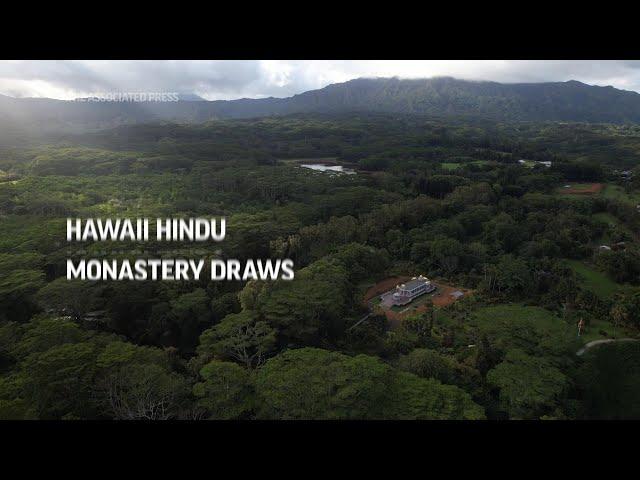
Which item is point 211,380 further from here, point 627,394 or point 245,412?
point 627,394

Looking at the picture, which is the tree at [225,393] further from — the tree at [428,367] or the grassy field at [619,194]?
the grassy field at [619,194]

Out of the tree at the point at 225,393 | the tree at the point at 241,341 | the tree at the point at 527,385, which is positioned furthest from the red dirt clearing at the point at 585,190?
the tree at the point at 225,393

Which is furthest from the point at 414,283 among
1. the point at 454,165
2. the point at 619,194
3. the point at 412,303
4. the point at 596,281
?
the point at 454,165

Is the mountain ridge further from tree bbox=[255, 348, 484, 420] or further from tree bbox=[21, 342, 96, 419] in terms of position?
tree bbox=[255, 348, 484, 420]

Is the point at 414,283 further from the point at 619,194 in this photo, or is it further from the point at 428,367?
the point at 619,194

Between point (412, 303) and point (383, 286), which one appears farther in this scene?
point (383, 286)

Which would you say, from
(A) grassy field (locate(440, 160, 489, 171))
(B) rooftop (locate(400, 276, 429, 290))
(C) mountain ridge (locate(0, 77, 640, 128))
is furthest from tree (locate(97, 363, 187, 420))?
(C) mountain ridge (locate(0, 77, 640, 128))
